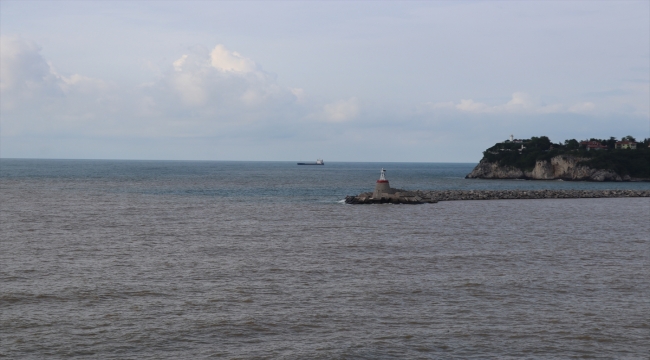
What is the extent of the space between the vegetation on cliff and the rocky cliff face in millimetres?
1248

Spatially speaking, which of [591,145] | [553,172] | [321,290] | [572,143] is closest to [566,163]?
[553,172]

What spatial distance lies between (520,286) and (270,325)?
37.2 ft

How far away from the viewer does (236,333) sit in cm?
1944

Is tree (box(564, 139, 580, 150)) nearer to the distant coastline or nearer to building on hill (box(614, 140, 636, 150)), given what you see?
the distant coastline

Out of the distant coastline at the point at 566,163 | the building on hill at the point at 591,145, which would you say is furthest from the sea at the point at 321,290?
the building on hill at the point at 591,145

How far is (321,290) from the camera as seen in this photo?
985 inches

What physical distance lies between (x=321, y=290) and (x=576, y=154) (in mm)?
139355

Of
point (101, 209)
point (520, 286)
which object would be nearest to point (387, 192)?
point (101, 209)

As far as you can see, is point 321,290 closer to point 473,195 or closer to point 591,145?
point 473,195

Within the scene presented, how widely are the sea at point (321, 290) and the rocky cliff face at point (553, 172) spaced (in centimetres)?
9763

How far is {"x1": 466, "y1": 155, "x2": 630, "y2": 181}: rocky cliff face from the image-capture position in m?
140

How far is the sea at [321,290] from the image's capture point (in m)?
18.4

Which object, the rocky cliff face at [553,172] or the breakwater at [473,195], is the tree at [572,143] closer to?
the rocky cliff face at [553,172]

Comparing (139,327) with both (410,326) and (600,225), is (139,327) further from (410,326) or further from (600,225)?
(600,225)
